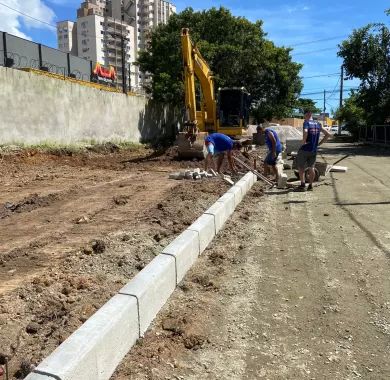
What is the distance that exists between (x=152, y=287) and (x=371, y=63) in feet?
86.4

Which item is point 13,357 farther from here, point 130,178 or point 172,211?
point 130,178

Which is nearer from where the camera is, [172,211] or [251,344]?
[251,344]

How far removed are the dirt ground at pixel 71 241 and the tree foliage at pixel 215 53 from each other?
17.8 meters

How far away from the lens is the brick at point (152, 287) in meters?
3.43

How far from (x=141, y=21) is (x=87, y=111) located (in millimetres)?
108866

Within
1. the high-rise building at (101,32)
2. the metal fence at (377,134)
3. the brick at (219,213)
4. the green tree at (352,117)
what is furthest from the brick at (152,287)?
the high-rise building at (101,32)

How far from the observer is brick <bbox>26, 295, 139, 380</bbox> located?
2.40 metres

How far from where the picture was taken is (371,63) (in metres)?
26.3

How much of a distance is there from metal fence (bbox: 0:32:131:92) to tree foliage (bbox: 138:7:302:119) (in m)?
3.24

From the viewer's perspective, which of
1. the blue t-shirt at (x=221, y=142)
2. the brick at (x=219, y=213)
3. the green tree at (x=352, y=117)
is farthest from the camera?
the green tree at (x=352, y=117)

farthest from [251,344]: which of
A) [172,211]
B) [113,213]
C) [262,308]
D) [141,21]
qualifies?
[141,21]

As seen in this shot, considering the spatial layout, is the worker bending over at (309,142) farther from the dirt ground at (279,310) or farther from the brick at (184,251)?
the brick at (184,251)

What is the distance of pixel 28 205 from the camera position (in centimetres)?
833

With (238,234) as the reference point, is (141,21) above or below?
above
